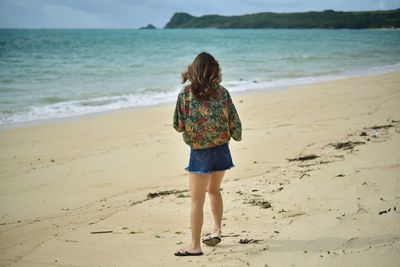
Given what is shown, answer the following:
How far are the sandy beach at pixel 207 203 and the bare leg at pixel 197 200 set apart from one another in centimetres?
16

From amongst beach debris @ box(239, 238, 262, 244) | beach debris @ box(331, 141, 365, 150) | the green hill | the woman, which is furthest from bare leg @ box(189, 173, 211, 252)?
the green hill

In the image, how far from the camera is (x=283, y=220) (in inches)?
166

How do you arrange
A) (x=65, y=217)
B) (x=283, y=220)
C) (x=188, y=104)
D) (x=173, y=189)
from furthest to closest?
(x=173, y=189)
(x=65, y=217)
(x=283, y=220)
(x=188, y=104)

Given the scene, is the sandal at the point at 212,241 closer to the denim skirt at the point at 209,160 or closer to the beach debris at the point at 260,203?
the denim skirt at the point at 209,160

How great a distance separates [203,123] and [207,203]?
6.13ft

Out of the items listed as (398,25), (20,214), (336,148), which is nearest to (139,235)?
(20,214)

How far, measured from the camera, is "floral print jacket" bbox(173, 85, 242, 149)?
3.46m

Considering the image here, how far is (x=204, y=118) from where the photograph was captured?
3.46 m

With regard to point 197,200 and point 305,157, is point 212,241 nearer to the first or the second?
point 197,200

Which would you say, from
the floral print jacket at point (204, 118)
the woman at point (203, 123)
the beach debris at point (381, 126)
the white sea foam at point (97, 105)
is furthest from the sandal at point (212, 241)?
the white sea foam at point (97, 105)

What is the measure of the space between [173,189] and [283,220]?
192cm

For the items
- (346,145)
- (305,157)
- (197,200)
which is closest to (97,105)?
(305,157)

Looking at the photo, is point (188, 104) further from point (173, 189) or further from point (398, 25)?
point (398, 25)

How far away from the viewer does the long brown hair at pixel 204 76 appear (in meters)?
3.38
